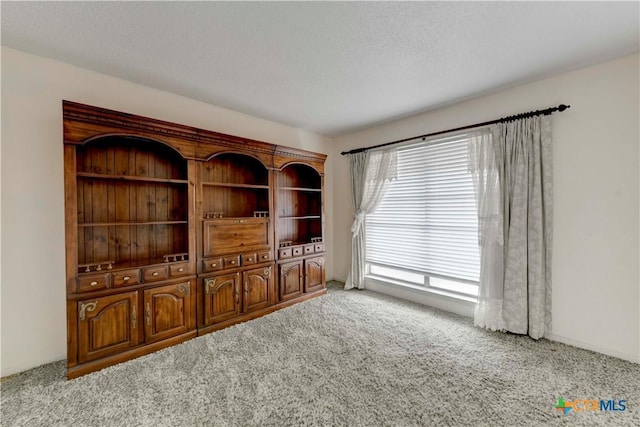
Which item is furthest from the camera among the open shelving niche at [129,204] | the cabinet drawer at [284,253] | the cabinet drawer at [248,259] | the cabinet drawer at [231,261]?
the cabinet drawer at [284,253]

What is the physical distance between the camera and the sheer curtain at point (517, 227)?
2.56 meters

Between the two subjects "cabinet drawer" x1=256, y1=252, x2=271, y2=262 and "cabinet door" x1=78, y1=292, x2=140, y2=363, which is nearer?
"cabinet door" x1=78, y1=292, x2=140, y2=363

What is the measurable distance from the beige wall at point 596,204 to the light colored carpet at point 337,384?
12.3 inches

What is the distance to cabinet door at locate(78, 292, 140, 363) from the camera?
82.4 inches

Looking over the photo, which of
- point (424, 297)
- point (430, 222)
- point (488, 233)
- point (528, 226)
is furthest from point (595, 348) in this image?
point (430, 222)

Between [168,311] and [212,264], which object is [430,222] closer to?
[212,264]

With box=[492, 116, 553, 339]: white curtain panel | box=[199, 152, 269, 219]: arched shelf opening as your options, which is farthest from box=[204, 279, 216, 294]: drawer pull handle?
box=[492, 116, 553, 339]: white curtain panel

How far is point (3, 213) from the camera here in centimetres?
207

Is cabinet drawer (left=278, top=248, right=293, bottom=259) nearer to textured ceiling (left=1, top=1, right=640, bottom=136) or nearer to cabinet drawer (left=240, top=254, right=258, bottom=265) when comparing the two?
cabinet drawer (left=240, top=254, right=258, bottom=265)

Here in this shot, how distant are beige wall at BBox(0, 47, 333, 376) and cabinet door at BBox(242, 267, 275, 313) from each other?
1.62m

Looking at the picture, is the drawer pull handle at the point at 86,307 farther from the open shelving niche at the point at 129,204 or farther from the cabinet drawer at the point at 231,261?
the cabinet drawer at the point at 231,261

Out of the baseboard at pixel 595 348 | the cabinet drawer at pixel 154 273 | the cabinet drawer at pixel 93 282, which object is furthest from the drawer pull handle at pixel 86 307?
the baseboard at pixel 595 348

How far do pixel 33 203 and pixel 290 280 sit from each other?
267cm

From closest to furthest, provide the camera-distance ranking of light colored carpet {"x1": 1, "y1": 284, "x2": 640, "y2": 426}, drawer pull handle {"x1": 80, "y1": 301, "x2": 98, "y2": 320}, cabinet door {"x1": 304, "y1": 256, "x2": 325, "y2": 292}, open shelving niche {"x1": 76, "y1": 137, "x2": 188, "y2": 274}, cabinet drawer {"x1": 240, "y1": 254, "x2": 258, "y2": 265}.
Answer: light colored carpet {"x1": 1, "y1": 284, "x2": 640, "y2": 426}, drawer pull handle {"x1": 80, "y1": 301, "x2": 98, "y2": 320}, open shelving niche {"x1": 76, "y1": 137, "x2": 188, "y2": 274}, cabinet drawer {"x1": 240, "y1": 254, "x2": 258, "y2": 265}, cabinet door {"x1": 304, "y1": 256, "x2": 325, "y2": 292}
